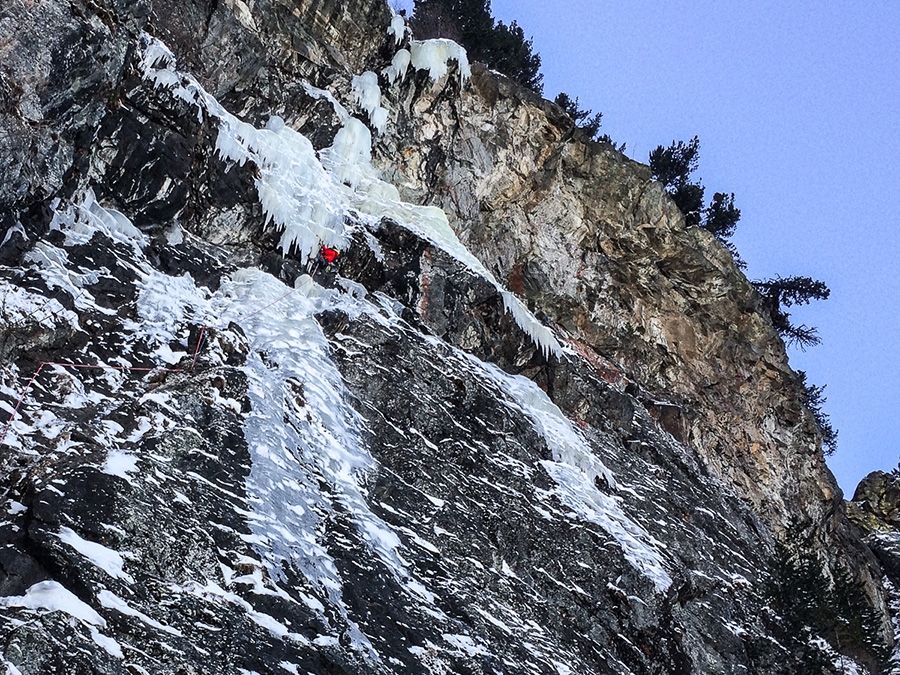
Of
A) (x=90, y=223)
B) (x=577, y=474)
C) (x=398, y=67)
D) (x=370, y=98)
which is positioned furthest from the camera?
(x=398, y=67)

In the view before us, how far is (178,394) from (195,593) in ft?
9.42

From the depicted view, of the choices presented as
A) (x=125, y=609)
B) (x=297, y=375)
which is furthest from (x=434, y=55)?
(x=125, y=609)

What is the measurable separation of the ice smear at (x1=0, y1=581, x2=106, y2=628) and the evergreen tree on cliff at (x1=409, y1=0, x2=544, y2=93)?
22.5 metres

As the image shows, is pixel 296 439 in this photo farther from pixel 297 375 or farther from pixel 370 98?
pixel 370 98

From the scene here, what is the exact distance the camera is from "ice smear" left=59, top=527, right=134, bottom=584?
25.3 ft

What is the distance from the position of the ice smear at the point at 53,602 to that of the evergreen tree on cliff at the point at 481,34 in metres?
22.5

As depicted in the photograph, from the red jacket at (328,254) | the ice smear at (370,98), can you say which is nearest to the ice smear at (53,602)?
the red jacket at (328,254)

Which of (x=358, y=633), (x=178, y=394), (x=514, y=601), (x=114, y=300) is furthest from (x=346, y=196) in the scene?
(x=358, y=633)

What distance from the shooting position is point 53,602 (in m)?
7.18

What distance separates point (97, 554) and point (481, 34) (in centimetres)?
2386

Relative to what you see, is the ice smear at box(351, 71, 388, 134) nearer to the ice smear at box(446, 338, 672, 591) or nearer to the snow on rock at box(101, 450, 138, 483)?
the ice smear at box(446, 338, 672, 591)

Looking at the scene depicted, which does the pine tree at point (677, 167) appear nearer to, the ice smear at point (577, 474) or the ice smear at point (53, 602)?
the ice smear at point (577, 474)

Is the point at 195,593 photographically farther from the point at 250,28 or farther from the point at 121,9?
the point at 250,28

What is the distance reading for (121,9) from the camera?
554 inches
